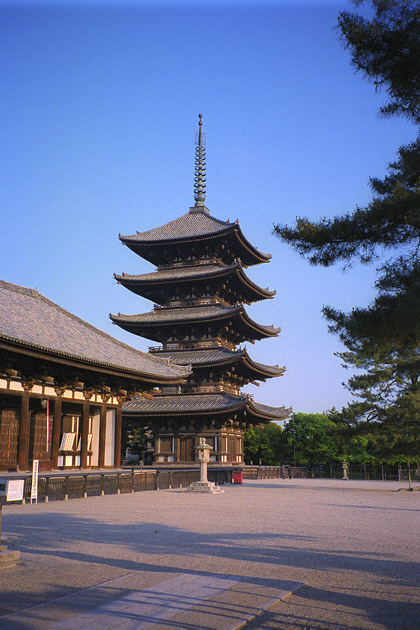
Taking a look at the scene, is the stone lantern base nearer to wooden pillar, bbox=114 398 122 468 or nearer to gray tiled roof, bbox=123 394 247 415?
wooden pillar, bbox=114 398 122 468

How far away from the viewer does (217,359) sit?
36.9m

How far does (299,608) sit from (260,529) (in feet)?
21.9

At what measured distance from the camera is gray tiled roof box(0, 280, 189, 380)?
19703 mm

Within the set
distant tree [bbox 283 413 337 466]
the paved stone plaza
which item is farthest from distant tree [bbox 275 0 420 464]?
distant tree [bbox 283 413 337 466]

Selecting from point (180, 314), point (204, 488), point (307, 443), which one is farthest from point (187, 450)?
point (307, 443)

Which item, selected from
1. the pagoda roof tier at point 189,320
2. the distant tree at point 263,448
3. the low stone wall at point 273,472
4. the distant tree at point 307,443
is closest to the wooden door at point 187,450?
the low stone wall at point 273,472

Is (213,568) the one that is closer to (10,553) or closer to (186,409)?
(10,553)

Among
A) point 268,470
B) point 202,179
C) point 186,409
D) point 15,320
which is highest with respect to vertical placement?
point 202,179

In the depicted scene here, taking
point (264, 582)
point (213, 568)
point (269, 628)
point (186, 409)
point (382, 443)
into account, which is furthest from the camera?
point (186, 409)

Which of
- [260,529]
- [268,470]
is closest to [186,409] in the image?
[268,470]

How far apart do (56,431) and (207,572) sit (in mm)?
15327

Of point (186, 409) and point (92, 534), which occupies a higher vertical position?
point (186, 409)

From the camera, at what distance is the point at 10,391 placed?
778 inches

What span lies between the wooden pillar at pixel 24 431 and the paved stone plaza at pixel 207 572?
18.6 ft
